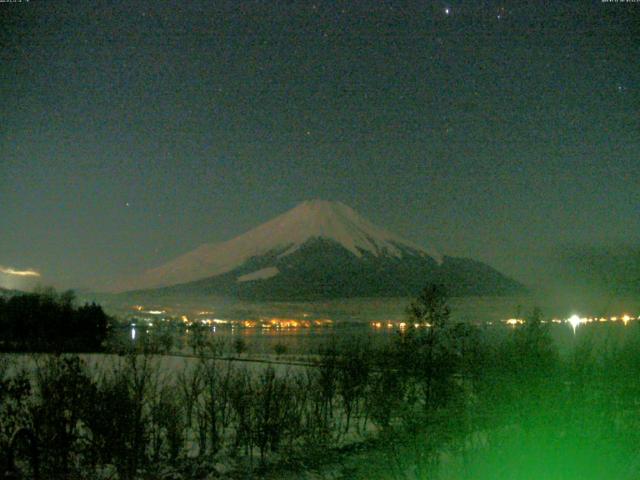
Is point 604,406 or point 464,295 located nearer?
point 604,406

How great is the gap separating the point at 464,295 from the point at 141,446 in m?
165

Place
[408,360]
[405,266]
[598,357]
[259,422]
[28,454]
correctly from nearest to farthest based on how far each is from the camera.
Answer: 1. [598,357]
2. [28,454]
3. [259,422]
4. [408,360]
5. [405,266]

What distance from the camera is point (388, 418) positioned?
906cm

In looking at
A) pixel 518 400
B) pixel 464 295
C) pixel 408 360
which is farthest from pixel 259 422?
pixel 464 295

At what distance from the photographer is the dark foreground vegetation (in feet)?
16.9

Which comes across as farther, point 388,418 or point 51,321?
point 51,321

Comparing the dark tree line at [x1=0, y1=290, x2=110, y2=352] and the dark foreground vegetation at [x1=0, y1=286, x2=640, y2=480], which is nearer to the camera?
the dark foreground vegetation at [x1=0, y1=286, x2=640, y2=480]

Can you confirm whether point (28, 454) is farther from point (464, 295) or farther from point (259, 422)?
point (464, 295)

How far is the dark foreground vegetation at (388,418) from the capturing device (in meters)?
5.15

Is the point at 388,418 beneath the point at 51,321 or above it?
beneath

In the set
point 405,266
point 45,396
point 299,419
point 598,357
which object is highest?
point 405,266

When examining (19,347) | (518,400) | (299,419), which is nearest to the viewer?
(518,400)

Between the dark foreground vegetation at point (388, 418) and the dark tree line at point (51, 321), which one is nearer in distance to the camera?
the dark foreground vegetation at point (388, 418)

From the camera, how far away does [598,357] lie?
5.98m
